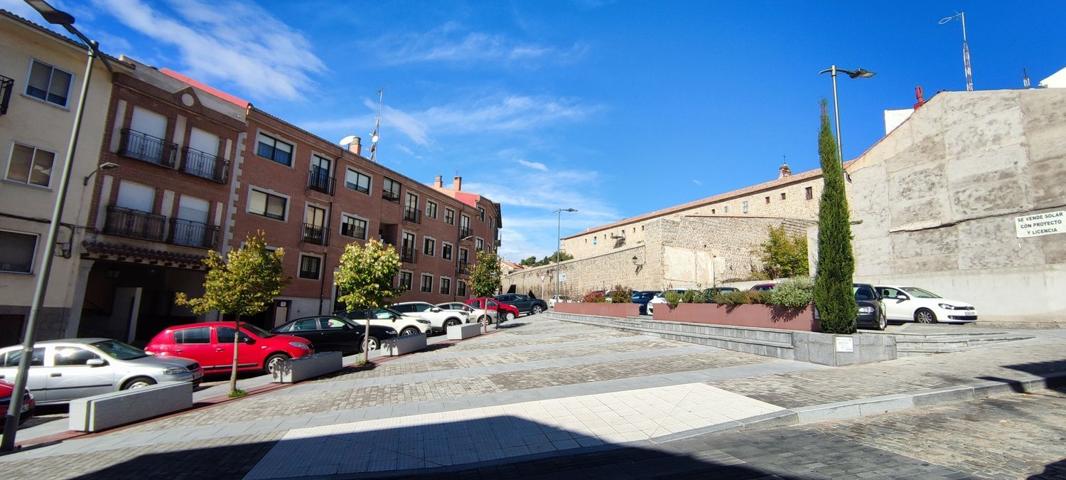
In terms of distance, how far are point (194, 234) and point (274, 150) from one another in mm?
6369

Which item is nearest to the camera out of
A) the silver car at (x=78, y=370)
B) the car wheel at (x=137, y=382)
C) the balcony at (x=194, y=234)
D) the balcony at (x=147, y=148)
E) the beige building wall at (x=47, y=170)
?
the silver car at (x=78, y=370)

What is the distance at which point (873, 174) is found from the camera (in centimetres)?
2281

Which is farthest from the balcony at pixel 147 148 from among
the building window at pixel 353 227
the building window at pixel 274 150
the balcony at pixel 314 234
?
the building window at pixel 353 227

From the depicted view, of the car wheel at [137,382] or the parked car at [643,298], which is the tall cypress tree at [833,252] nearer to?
the parked car at [643,298]

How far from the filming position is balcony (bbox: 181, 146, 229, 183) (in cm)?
2020

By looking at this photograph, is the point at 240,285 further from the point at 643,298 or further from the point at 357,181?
the point at 643,298

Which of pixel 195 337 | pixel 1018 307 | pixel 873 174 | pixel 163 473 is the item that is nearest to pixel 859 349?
pixel 1018 307

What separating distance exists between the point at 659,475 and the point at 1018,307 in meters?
20.1

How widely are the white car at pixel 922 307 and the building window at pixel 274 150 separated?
27717mm

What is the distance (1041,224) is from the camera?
54.1 feet

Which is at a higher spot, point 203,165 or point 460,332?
point 203,165

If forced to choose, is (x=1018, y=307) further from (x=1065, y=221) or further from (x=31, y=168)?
(x=31, y=168)

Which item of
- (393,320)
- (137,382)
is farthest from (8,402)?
(393,320)

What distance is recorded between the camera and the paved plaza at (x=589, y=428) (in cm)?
545
